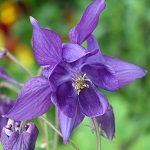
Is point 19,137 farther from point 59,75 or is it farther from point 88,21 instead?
point 88,21

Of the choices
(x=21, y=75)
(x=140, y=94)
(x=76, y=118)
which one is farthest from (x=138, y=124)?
(x=76, y=118)

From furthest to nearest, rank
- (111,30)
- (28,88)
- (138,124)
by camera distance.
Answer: (111,30), (138,124), (28,88)

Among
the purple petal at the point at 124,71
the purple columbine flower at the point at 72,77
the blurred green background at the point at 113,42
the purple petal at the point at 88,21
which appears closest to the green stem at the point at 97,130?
the purple columbine flower at the point at 72,77

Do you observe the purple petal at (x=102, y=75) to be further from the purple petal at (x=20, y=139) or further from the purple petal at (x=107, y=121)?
the purple petal at (x=20, y=139)

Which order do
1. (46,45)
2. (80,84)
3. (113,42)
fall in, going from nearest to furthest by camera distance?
(46,45), (80,84), (113,42)

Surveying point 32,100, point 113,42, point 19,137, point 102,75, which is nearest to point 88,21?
point 102,75

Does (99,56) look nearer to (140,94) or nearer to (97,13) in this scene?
(97,13)
